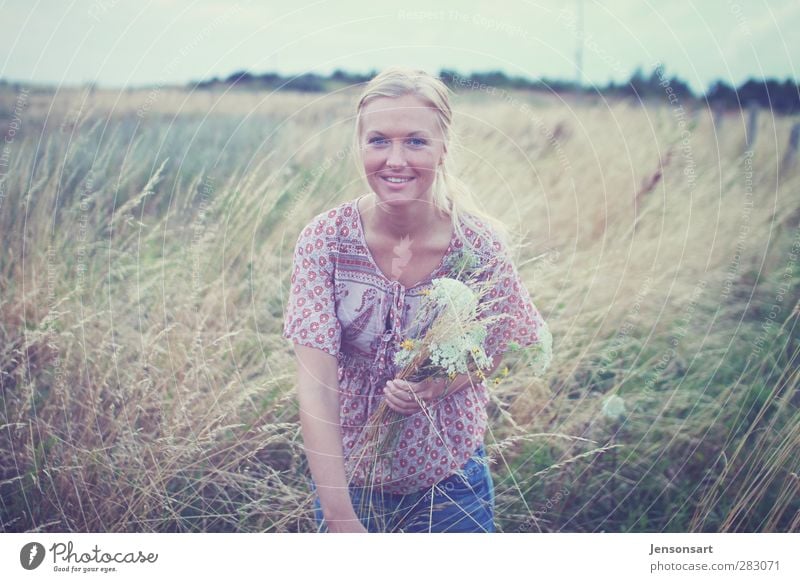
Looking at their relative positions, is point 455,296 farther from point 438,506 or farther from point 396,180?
point 438,506

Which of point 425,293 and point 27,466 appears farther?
point 27,466

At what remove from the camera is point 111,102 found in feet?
6.82

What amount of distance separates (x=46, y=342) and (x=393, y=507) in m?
0.93

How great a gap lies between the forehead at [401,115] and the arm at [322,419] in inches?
18.2

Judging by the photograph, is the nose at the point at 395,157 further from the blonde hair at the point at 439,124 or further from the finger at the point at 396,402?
the finger at the point at 396,402

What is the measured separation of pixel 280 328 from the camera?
2104 mm

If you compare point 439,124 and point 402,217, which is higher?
point 439,124

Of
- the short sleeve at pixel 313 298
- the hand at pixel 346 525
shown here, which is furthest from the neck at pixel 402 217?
the hand at pixel 346 525

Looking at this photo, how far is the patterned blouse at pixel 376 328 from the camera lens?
1.48 m

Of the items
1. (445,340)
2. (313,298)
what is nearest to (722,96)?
(445,340)

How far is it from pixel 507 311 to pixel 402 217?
Answer: 0.31m

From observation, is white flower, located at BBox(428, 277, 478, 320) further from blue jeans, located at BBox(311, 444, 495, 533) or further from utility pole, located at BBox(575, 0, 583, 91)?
utility pole, located at BBox(575, 0, 583, 91)
